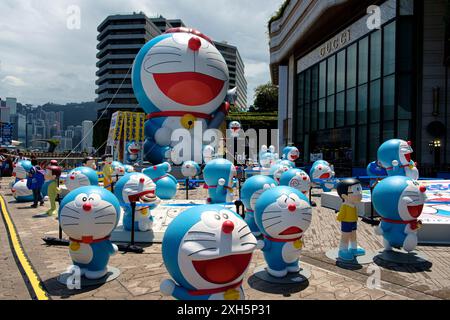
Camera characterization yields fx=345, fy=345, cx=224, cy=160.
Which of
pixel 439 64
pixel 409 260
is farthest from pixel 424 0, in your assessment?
pixel 409 260

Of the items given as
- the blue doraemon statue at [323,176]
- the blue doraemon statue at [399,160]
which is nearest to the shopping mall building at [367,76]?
the blue doraemon statue at [323,176]

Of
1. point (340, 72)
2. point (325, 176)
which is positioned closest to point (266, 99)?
point (340, 72)

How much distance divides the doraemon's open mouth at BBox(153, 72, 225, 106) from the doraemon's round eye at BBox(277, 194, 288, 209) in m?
13.7

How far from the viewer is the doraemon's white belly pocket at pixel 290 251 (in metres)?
5.68

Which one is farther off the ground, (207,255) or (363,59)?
(363,59)

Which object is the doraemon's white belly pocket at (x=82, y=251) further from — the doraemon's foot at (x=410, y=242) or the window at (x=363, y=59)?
the window at (x=363, y=59)

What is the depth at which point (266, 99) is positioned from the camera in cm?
5359

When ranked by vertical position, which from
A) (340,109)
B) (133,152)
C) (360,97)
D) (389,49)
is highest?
(389,49)

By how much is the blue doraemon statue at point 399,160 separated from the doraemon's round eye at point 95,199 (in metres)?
9.37

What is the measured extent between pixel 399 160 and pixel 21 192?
14001 mm

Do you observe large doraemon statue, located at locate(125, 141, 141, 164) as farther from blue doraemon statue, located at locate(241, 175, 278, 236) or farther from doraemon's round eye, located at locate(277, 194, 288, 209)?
doraemon's round eye, located at locate(277, 194, 288, 209)

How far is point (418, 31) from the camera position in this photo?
1812cm

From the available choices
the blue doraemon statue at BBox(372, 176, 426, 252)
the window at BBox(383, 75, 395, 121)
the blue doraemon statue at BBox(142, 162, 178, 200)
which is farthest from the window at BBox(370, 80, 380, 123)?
the blue doraemon statue at BBox(372, 176, 426, 252)

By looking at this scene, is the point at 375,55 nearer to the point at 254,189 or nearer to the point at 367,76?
the point at 367,76
